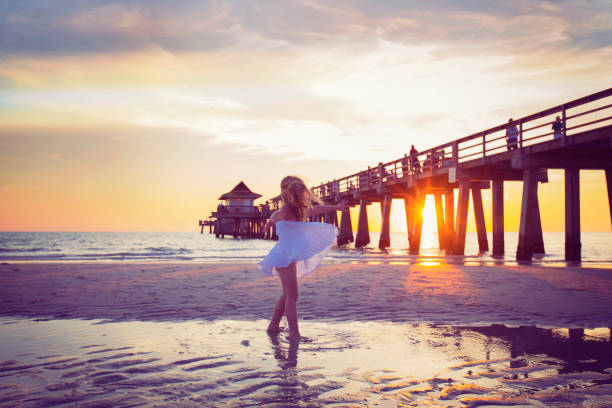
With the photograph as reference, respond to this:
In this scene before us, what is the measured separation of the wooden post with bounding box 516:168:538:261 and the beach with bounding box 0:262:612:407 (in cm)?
771

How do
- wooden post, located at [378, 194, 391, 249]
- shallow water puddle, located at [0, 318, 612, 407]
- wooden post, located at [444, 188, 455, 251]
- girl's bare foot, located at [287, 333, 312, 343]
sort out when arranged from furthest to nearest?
1. wooden post, located at [378, 194, 391, 249]
2. wooden post, located at [444, 188, 455, 251]
3. girl's bare foot, located at [287, 333, 312, 343]
4. shallow water puddle, located at [0, 318, 612, 407]

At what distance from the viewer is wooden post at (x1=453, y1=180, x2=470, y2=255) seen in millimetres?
18125

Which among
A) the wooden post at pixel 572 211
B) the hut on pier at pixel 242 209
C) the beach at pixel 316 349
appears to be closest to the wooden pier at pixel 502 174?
the wooden post at pixel 572 211

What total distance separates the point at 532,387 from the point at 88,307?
16.8ft

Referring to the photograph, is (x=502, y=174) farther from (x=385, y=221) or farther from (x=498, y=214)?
(x=385, y=221)

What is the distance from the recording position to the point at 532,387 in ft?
8.59

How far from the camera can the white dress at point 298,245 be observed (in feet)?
A: 13.8

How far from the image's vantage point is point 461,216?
18328 millimetres

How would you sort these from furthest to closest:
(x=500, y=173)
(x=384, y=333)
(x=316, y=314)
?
(x=500, y=173) < (x=316, y=314) < (x=384, y=333)

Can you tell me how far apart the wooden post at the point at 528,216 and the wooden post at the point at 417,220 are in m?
8.37

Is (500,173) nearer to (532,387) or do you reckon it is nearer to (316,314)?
(316,314)

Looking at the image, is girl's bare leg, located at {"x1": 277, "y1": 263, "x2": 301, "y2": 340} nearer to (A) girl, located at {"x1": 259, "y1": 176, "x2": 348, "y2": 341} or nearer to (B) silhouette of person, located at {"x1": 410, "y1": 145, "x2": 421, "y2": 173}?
(A) girl, located at {"x1": 259, "y1": 176, "x2": 348, "y2": 341}

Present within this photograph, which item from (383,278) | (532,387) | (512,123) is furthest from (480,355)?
(512,123)

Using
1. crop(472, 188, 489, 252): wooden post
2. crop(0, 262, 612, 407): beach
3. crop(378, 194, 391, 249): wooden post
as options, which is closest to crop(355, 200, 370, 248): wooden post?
crop(378, 194, 391, 249): wooden post
